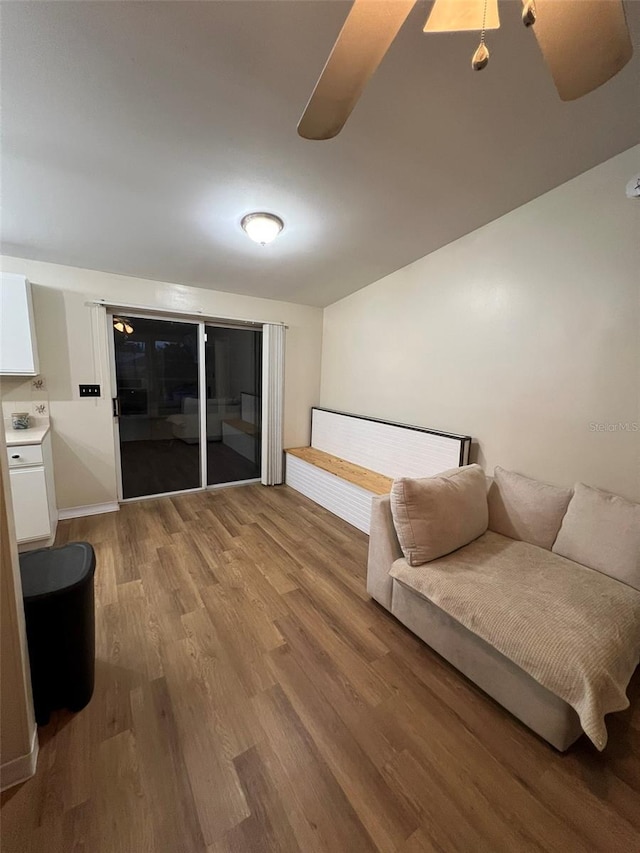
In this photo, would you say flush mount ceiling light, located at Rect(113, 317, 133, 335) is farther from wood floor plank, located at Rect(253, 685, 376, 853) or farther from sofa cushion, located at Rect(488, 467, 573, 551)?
sofa cushion, located at Rect(488, 467, 573, 551)

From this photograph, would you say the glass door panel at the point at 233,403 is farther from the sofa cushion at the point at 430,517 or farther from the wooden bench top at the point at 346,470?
the sofa cushion at the point at 430,517

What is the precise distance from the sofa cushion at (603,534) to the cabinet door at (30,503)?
3.54 meters

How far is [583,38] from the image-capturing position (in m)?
0.80

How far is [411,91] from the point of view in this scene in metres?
1.43

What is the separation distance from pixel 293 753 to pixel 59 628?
1029 millimetres

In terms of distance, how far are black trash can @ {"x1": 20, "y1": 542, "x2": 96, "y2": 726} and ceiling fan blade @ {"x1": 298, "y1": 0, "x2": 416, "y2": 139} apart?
6.15ft

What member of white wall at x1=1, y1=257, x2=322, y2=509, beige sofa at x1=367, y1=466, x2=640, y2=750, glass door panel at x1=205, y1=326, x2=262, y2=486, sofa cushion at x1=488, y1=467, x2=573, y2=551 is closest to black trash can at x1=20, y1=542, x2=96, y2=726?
beige sofa at x1=367, y1=466, x2=640, y2=750

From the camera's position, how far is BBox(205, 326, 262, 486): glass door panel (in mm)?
3742

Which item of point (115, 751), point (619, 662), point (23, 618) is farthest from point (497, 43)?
point (115, 751)

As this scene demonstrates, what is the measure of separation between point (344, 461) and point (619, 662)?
2.69 metres

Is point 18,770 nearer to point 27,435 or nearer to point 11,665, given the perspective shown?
point 11,665

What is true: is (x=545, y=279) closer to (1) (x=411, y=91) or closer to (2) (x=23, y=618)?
(1) (x=411, y=91)

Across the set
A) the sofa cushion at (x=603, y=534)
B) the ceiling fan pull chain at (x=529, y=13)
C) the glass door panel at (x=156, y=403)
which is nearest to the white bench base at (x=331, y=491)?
the glass door panel at (x=156, y=403)

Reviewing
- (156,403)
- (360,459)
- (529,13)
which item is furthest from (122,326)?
(529,13)
